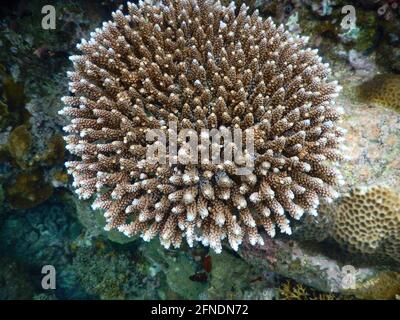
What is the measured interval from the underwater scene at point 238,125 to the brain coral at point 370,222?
0.6 inches

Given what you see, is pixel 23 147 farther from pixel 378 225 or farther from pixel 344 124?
pixel 378 225

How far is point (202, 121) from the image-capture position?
3072 mm

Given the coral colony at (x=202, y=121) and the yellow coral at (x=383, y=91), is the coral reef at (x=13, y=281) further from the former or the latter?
the yellow coral at (x=383, y=91)

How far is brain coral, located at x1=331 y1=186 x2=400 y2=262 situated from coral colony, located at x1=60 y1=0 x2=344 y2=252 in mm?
Answer: 399

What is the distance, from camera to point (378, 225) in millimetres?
3346

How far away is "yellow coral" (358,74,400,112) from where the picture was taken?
144 inches

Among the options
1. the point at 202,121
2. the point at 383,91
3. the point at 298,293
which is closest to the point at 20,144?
the point at 202,121

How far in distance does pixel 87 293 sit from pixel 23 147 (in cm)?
343

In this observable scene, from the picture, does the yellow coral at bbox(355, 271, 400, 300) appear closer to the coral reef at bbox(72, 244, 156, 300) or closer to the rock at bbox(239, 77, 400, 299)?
the rock at bbox(239, 77, 400, 299)

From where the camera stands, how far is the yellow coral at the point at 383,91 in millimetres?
3660

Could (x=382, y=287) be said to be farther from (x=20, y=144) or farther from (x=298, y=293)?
(x=20, y=144)

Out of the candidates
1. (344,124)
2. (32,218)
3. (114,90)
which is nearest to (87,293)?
(32,218)

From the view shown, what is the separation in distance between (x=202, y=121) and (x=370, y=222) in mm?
2015

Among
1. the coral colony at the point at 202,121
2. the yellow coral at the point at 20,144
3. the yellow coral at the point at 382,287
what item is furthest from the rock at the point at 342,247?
the yellow coral at the point at 20,144
